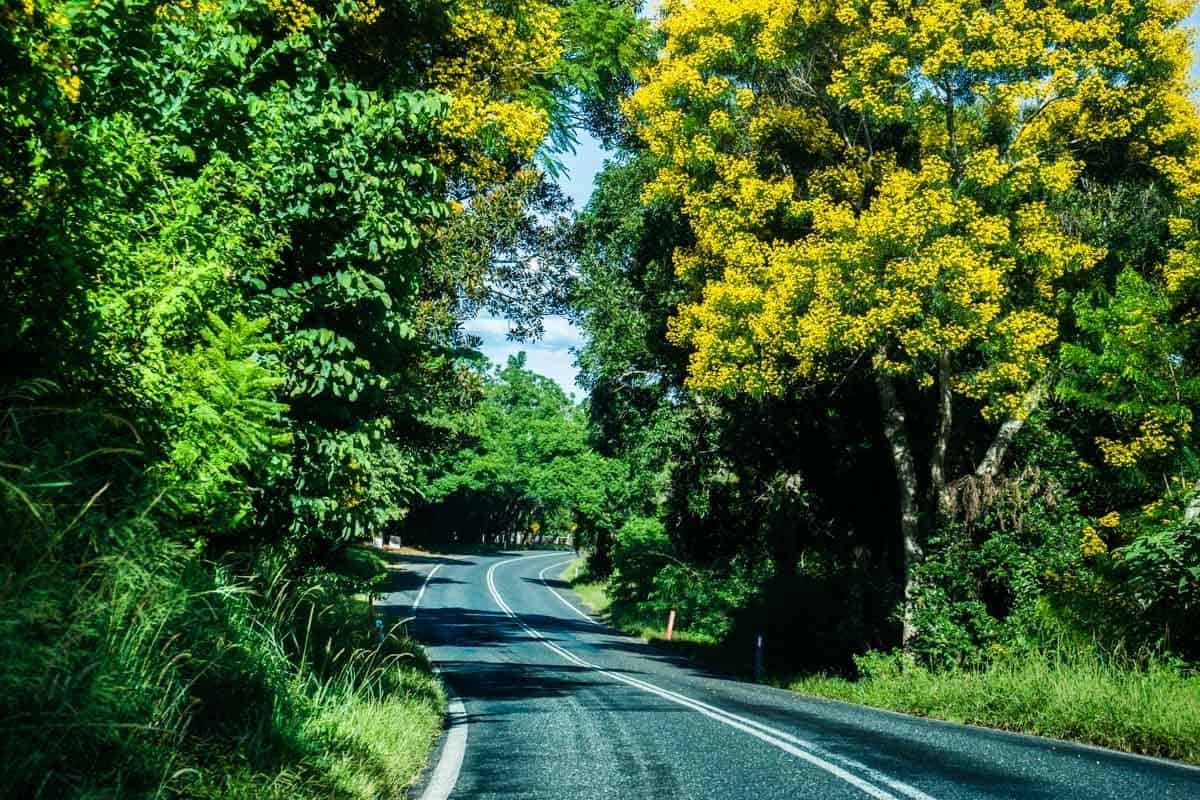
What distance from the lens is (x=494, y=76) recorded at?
35.9 feet

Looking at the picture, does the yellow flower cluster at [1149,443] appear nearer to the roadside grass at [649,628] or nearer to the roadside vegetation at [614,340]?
the roadside vegetation at [614,340]

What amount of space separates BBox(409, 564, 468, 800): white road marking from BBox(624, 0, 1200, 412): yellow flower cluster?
25.0ft

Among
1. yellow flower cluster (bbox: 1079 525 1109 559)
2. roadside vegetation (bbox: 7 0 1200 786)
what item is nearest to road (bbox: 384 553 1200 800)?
roadside vegetation (bbox: 7 0 1200 786)

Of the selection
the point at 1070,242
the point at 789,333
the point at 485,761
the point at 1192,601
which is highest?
the point at 1070,242

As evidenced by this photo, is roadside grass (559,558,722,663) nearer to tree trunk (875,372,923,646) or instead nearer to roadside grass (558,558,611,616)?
roadside grass (558,558,611,616)

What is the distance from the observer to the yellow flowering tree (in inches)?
567

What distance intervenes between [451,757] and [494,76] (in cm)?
749

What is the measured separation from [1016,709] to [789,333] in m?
6.55

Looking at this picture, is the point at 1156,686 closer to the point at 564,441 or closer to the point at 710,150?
the point at 710,150

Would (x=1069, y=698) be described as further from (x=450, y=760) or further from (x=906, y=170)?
(x=906, y=170)

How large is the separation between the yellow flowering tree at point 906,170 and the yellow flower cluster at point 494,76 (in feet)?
19.7

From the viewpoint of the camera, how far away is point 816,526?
23141mm

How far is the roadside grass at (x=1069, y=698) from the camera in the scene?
30.0 feet

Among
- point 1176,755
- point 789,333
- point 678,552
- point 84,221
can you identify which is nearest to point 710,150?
point 789,333
